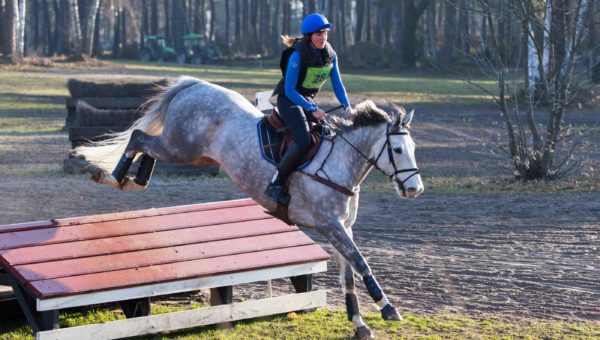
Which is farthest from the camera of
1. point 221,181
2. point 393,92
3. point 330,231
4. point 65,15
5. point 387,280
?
point 65,15

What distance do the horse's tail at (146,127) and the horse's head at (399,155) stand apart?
2.45m

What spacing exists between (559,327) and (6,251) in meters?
4.44

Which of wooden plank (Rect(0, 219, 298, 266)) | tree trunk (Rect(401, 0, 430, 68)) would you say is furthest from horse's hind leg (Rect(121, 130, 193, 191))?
tree trunk (Rect(401, 0, 430, 68))

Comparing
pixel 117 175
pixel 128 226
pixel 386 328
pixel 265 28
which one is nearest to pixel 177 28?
pixel 265 28

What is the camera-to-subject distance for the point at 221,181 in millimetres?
16109

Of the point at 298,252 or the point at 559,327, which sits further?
the point at 298,252

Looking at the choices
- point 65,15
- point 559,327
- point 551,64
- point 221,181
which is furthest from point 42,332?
point 65,15

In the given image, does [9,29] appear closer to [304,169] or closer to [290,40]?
[290,40]

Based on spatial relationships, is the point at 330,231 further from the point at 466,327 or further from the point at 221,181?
the point at 221,181

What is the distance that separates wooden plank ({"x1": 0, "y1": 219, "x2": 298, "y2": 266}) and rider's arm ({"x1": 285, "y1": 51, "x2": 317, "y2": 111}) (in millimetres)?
1419

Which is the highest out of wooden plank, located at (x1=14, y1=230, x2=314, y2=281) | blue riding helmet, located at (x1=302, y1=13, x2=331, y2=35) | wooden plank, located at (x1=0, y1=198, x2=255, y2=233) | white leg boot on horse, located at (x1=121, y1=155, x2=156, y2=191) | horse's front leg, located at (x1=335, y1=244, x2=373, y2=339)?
blue riding helmet, located at (x1=302, y1=13, x2=331, y2=35)

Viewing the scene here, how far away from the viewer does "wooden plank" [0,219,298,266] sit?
7.64 metres

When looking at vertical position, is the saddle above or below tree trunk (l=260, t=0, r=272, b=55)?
below

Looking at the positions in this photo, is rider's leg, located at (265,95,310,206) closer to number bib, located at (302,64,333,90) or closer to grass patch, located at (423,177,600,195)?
number bib, located at (302,64,333,90)
